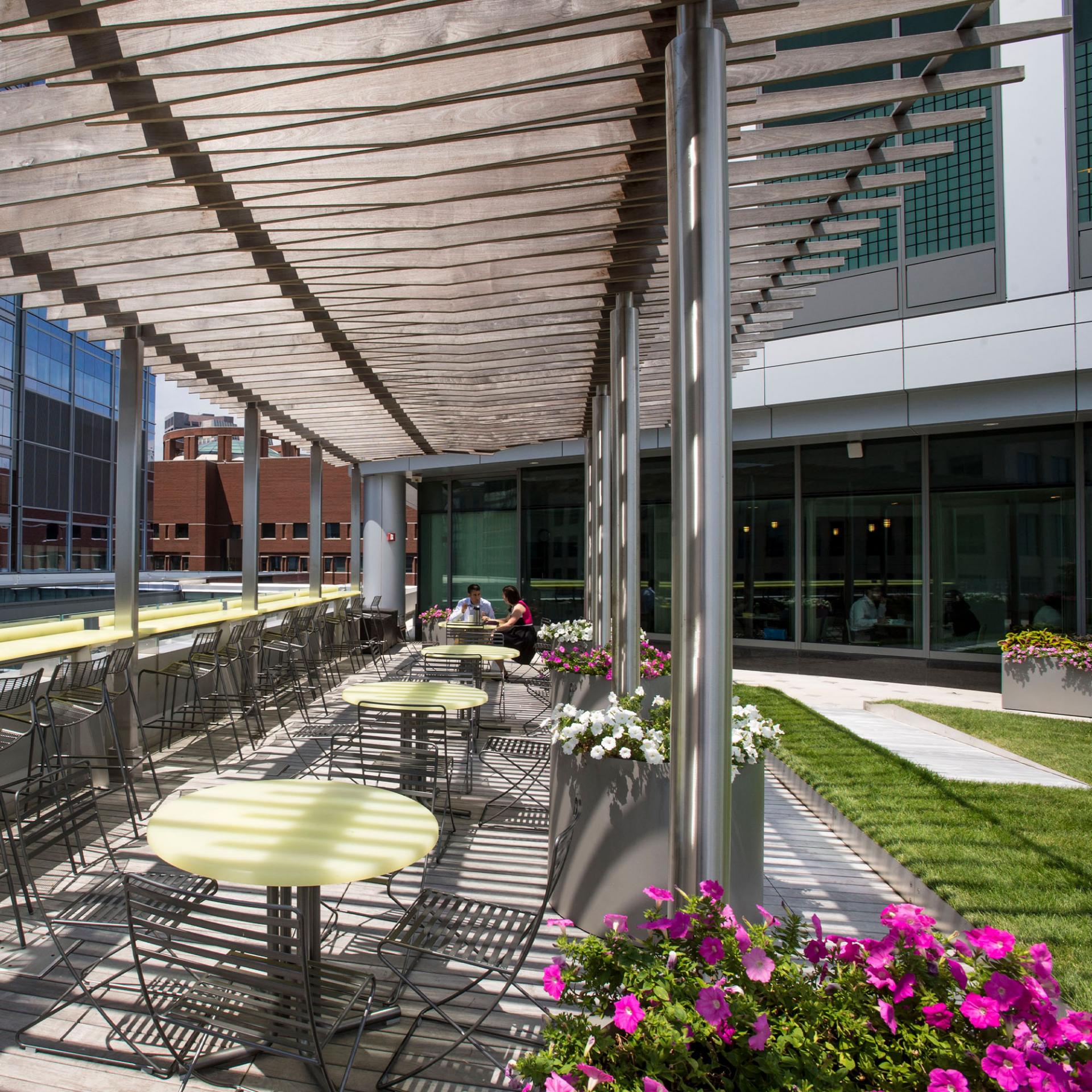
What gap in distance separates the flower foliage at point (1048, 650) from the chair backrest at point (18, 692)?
31.4 ft

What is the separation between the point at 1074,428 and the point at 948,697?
5.24 metres

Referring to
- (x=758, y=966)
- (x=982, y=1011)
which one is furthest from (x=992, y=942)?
(x=758, y=966)

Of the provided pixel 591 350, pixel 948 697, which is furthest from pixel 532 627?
pixel 948 697

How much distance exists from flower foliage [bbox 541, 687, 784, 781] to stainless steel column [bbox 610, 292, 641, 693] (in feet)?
3.48

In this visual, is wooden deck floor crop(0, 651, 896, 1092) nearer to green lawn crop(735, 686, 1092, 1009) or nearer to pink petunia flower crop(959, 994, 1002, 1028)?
green lawn crop(735, 686, 1092, 1009)

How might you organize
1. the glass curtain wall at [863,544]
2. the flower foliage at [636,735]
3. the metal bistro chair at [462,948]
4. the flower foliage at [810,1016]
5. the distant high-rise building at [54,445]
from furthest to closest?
the distant high-rise building at [54,445] < the glass curtain wall at [863,544] < the flower foliage at [636,735] < the metal bistro chair at [462,948] < the flower foliage at [810,1016]

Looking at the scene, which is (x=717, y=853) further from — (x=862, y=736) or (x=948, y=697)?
(x=948, y=697)

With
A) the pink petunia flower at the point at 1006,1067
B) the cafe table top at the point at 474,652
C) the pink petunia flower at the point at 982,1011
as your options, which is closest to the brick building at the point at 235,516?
the cafe table top at the point at 474,652

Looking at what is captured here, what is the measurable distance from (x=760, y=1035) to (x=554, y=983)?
41 cm

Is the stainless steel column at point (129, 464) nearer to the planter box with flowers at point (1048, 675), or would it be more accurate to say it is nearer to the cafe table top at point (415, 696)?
the cafe table top at point (415, 696)

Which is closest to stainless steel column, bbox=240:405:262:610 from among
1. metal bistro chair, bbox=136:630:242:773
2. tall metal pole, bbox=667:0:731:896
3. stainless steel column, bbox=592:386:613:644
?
metal bistro chair, bbox=136:630:242:773

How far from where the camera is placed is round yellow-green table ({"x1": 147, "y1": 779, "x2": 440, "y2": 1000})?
7.57 feet

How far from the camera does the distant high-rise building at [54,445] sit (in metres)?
24.6

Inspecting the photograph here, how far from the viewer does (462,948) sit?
265 cm
